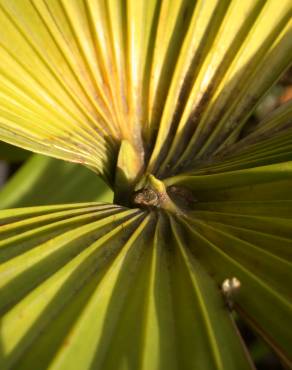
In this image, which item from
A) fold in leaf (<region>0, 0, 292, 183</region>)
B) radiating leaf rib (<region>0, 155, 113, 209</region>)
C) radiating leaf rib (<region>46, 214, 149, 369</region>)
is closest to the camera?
radiating leaf rib (<region>46, 214, 149, 369</region>)

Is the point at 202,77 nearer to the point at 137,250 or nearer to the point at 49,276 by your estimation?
the point at 137,250

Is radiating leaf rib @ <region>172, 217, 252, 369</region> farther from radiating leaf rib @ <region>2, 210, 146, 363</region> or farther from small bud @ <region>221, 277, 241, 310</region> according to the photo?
radiating leaf rib @ <region>2, 210, 146, 363</region>

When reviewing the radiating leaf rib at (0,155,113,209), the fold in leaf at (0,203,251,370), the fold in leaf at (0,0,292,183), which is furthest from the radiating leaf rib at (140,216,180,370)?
the radiating leaf rib at (0,155,113,209)

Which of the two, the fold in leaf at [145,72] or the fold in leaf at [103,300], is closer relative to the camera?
the fold in leaf at [103,300]

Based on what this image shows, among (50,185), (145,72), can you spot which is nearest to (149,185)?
(145,72)

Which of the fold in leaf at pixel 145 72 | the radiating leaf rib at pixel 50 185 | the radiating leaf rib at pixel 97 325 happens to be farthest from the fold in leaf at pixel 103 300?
the radiating leaf rib at pixel 50 185

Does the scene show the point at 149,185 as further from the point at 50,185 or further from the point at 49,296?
the point at 50,185

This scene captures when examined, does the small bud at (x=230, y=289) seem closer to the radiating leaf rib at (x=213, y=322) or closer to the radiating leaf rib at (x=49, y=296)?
the radiating leaf rib at (x=213, y=322)

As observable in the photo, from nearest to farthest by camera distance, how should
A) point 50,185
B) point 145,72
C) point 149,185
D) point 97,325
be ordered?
point 97,325 → point 149,185 → point 145,72 → point 50,185
